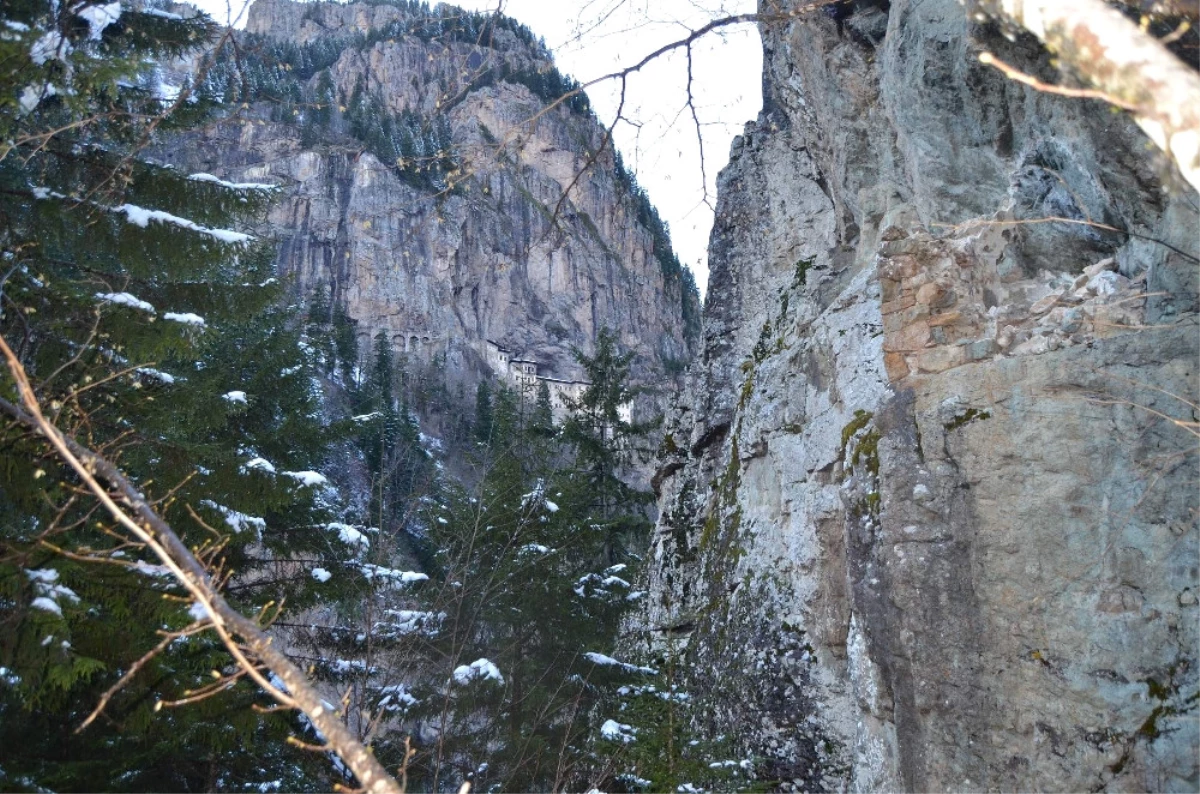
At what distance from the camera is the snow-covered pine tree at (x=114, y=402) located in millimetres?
4883

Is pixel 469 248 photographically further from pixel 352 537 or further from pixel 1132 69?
pixel 1132 69

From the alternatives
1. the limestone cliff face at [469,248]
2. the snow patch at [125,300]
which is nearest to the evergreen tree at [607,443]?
the snow patch at [125,300]

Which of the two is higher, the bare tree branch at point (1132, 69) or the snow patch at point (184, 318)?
the bare tree branch at point (1132, 69)

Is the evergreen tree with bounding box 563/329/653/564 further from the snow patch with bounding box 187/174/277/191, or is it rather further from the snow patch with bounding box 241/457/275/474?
the snow patch with bounding box 187/174/277/191

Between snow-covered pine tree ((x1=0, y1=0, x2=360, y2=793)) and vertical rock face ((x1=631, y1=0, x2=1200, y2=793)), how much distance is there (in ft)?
13.9

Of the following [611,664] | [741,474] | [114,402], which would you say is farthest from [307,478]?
[741,474]

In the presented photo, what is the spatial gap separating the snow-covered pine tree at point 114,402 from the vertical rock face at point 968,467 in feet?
13.9

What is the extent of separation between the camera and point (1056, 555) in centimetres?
518

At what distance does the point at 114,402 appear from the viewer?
6348mm

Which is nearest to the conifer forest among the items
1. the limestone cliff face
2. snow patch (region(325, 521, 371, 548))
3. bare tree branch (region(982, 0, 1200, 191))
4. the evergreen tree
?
bare tree branch (region(982, 0, 1200, 191))

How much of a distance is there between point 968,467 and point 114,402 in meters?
6.02

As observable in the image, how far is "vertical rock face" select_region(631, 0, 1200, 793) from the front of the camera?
4.90m

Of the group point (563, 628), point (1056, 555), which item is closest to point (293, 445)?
point (563, 628)

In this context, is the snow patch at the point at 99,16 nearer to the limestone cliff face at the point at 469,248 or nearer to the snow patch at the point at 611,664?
the snow patch at the point at 611,664
